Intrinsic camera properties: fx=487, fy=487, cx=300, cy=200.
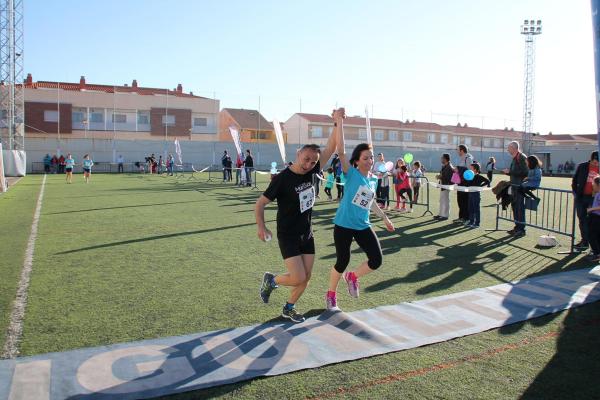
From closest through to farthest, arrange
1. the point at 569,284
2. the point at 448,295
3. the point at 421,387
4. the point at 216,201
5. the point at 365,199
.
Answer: the point at 421,387, the point at 365,199, the point at 448,295, the point at 569,284, the point at 216,201

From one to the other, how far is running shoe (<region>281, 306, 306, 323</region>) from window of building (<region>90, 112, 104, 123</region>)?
5019 centimetres

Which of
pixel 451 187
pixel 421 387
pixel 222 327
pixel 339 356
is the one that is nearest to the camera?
pixel 421 387

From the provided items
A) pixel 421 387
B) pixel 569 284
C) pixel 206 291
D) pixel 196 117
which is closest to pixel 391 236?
pixel 569 284

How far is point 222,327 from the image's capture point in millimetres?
4867

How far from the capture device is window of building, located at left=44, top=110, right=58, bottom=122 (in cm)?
4738

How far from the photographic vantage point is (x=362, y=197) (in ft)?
17.2

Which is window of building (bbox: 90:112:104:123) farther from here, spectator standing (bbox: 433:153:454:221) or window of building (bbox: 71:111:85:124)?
spectator standing (bbox: 433:153:454:221)

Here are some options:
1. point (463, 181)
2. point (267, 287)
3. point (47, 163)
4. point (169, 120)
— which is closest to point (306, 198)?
point (267, 287)

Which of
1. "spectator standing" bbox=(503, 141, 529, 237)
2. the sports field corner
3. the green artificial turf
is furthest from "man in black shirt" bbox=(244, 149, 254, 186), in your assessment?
"spectator standing" bbox=(503, 141, 529, 237)

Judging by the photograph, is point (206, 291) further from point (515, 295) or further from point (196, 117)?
point (196, 117)

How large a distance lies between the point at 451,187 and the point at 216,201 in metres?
9.17

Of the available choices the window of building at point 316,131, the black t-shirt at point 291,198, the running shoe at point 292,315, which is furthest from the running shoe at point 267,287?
the window of building at point 316,131

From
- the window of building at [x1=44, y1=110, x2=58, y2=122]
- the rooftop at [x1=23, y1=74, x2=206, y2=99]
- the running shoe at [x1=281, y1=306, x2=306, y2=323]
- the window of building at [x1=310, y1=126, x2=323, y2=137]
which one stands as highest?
the rooftop at [x1=23, y1=74, x2=206, y2=99]

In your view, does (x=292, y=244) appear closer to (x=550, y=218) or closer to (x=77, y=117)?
(x=550, y=218)
